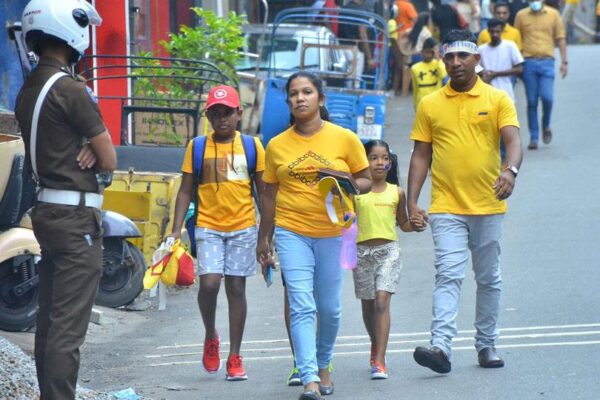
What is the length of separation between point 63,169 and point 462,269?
8.91 ft

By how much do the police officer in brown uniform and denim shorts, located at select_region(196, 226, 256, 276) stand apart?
6.44 feet

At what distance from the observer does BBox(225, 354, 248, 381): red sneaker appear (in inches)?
307

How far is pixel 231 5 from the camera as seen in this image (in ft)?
78.0

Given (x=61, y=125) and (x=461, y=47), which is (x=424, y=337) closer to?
(x=461, y=47)

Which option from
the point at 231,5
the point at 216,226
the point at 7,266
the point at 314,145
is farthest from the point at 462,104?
the point at 231,5

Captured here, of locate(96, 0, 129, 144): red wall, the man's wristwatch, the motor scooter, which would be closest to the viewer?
the man's wristwatch

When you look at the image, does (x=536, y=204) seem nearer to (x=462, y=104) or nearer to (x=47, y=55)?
(x=462, y=104)

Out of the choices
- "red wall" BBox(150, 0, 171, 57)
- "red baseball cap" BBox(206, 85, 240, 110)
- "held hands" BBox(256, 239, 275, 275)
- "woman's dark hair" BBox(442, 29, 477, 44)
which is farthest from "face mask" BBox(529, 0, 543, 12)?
"held hands" BBox(256, 239, 275, 275)

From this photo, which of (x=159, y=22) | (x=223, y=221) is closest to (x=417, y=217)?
(x=223, y=221)

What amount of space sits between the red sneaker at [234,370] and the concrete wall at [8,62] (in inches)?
208

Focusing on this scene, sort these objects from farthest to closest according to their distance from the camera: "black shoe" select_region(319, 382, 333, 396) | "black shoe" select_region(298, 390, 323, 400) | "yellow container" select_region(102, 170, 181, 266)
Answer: "yellow container" select_region(102, 170, 181, 266) → "black shoe" select_region(319, 382, 333, 396) → "black shoe" select_region(298, 390, 323, 400)

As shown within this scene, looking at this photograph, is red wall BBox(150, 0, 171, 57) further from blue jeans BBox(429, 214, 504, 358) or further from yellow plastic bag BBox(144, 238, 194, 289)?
blue jeans BBox(429, 214, 504, 358)

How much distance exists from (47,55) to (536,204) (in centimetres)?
939

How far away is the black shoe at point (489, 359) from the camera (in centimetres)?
766
